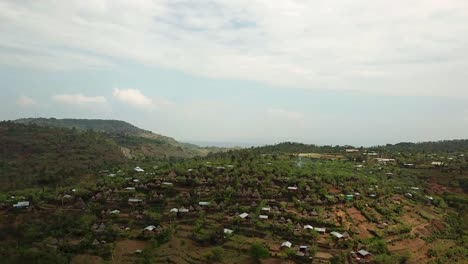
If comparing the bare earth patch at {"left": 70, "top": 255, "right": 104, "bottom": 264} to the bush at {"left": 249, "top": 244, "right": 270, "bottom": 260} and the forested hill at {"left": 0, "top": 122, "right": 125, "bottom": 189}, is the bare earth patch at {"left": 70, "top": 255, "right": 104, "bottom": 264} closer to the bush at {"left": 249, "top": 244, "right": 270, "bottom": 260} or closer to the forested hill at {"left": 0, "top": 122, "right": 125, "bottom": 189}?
the bush at {"left": 249, "top": 244, "right": 270, "bottom": 260}

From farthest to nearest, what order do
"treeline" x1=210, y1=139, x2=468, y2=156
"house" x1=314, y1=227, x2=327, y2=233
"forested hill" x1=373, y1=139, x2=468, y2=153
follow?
"forested hill" x1=373, y1=139, x2=468, y2=153, "treeline" x1=210, y1=139, x2=468, y2=156, "house" x1=314, y1=227, x2=327, y2=233

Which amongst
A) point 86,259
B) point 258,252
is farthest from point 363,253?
point 86,259

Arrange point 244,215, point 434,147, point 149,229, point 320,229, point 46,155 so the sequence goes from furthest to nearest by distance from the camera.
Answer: point 434,147 < point 46,155 < point 244,215 < point 320,229 < point 149,229

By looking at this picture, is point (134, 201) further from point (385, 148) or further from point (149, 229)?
point (385, 148)

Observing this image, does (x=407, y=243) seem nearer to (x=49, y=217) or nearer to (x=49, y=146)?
(x=49, y=217)

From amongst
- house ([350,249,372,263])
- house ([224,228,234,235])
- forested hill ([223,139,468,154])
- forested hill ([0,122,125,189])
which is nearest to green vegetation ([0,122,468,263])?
house ([224,228,234,235])
